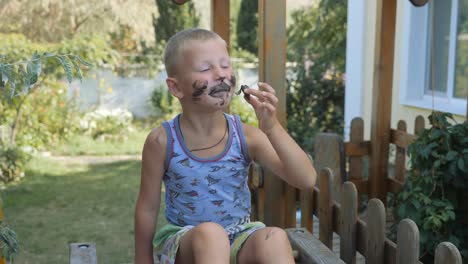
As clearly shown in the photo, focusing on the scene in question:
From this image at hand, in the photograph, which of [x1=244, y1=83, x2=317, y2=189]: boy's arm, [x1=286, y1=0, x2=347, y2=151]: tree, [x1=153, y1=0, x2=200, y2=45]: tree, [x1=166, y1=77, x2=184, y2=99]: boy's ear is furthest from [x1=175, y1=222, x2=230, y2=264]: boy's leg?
[x1=153, y1=0, x2=200, y2=45]: tree

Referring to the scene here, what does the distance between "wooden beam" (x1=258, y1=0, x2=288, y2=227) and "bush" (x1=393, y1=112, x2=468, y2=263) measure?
694mm

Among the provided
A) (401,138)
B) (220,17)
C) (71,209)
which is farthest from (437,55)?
(71,209)

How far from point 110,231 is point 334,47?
4.85 metres

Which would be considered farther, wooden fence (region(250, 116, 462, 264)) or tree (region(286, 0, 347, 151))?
tree (region(286, 0, 347, 151))

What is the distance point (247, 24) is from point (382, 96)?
45.0 feet

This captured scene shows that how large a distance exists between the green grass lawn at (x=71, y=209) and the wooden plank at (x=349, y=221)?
2.76 meters

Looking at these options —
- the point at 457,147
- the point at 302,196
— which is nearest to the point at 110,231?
the point at 302,196

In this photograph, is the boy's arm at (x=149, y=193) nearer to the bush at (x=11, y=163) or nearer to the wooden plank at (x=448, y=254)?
the wooden plank at (x=448, y=254)

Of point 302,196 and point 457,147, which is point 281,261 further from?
point 457,147

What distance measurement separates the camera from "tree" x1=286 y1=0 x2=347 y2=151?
24.5 feet

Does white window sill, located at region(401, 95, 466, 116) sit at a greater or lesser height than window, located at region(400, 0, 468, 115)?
lesser

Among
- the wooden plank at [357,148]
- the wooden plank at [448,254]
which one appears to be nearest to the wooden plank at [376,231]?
the wooden plank at [448,254]

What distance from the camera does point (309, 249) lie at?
6.95 ft

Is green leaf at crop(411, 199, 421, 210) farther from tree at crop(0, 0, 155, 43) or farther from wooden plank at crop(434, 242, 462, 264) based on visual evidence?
tree at crop(0, 0, 155, 43)
